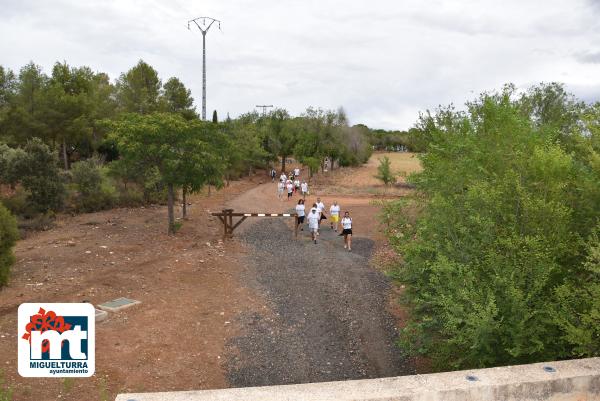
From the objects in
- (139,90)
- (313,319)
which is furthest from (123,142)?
(139,90)

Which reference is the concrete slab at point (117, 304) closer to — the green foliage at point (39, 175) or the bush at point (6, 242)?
the bush at point (6, 242)

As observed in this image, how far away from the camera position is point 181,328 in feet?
32.8

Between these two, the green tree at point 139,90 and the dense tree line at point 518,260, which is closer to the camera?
the dense tree line at point 518,260

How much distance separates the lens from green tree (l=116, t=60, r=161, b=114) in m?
39.1

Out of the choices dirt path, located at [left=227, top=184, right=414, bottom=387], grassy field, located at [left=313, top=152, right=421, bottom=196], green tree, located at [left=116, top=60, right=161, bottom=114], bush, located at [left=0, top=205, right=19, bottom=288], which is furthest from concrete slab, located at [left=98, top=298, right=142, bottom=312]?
green tree, located at [left=116, top=60, right=161, bottom=114]

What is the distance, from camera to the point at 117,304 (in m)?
11.0

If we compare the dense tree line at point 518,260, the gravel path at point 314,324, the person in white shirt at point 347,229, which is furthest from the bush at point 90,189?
the dense tree line at point 518,260

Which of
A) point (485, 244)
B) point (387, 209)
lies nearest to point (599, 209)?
point (485, 244)

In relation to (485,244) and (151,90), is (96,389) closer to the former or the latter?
(485,244)

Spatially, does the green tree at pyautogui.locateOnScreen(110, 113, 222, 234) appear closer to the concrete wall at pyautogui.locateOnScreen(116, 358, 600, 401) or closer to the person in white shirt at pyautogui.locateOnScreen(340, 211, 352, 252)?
the person in white shirt at pyautogui.locateOnScreen(340, 211, 352, 252)

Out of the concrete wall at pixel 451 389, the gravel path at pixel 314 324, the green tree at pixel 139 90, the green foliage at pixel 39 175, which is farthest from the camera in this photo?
the green tree at pixel 139 90

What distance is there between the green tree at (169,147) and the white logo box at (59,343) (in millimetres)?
10854

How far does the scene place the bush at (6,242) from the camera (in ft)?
39.2

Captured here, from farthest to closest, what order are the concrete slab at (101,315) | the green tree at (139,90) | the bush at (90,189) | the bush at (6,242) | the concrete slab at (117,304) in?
1. the green tree at (139,90)
2. the bush at (90,189)
3. the bush at (6,242)
4. the concrete slab at (117,304)
5. the concrete slab at (101,315)
